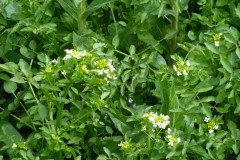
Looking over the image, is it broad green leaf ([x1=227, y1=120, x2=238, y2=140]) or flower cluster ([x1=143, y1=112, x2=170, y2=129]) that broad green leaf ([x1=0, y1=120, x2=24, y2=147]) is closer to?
flower cluster ([x1=143, y1=112, x2=170, y2=129])

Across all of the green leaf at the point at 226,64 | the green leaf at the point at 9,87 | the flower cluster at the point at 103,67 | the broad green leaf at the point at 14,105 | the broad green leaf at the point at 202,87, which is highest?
the flower cluster at the point at 103,67

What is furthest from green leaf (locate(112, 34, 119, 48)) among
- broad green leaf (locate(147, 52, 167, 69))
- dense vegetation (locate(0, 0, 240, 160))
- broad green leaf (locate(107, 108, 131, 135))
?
broad green leaf (locate(107, 108, 131, 135))

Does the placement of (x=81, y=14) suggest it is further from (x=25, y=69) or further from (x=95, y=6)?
(x=25, y=69)

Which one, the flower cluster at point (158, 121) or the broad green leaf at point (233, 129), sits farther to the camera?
the broad green leaf at point (233, 129)

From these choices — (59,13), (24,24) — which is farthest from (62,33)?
(24,24)

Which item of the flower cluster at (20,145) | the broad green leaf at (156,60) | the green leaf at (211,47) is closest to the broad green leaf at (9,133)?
the flower cluster at (20,145)

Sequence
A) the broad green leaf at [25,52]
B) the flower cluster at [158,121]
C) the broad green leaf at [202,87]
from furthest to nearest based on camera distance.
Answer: the broad green leaf at [25,52] < the broad green leaf at [202,87] < the flower cluster at [158,121]

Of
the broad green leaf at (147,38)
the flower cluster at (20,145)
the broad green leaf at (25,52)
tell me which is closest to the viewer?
the flower cluster at (20,145)

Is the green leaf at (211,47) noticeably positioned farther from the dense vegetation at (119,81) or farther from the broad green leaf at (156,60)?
the broad green leaf at (156,60)
